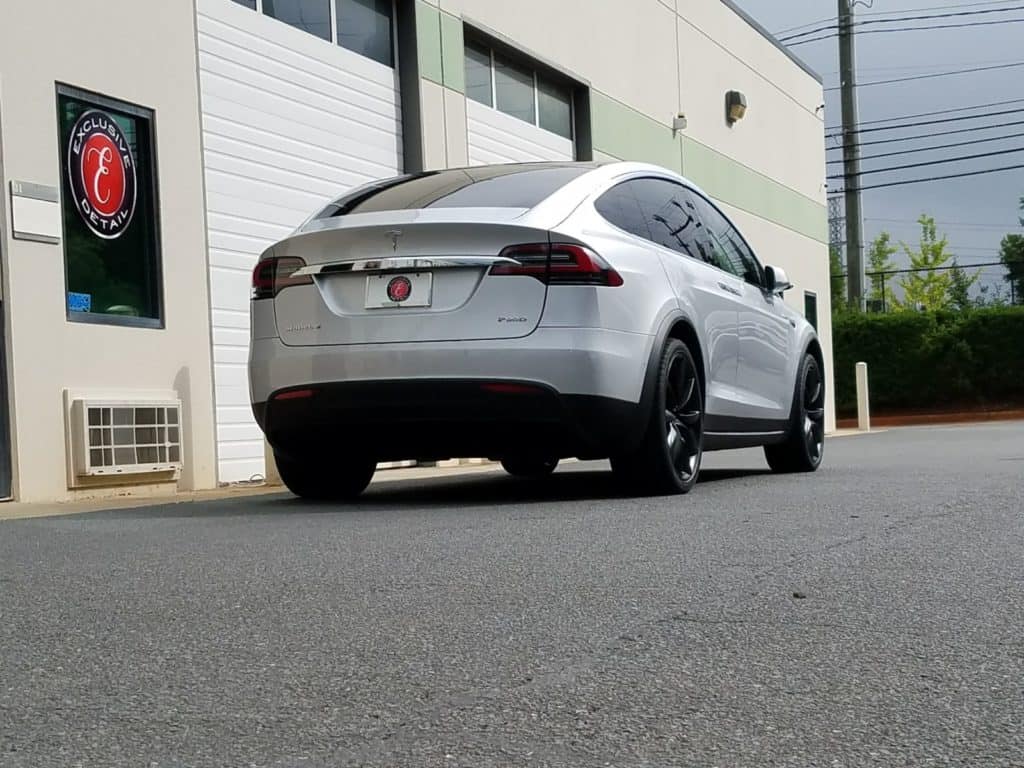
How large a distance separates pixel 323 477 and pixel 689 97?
52.2 feet

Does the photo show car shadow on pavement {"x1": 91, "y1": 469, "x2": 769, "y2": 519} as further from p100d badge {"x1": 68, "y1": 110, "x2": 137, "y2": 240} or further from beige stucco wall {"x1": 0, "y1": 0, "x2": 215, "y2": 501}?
p100d badge {"x1": 68, "y1": 110, "x2": 137, "y2": 240}

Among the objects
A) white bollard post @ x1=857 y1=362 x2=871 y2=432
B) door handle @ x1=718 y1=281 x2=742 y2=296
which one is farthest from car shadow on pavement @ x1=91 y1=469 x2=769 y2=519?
white bollard post @ x1=857 y1=362 x2=871 y2=432

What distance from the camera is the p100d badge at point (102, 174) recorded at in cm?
962

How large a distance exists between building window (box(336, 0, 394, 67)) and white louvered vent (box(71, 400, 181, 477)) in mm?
4741

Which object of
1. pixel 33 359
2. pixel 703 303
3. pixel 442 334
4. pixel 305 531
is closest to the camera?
pixel 305 531

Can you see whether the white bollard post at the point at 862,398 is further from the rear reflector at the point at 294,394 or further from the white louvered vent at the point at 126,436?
the rear reflector at the point at 294,394

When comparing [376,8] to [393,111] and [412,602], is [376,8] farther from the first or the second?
[412,602]

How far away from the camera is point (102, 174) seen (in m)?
9.84

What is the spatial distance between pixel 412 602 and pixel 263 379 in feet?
10.5

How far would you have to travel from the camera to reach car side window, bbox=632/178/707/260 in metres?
7.61

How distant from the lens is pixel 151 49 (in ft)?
34.2

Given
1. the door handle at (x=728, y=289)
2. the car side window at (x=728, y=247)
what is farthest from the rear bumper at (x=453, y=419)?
the car side window at (x=728, y=247)

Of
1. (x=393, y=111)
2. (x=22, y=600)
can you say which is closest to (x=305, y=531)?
(x=22, y=600)

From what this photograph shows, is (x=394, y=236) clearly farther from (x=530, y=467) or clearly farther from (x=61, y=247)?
(x=61, y=247)
